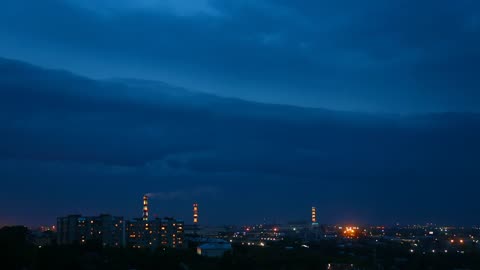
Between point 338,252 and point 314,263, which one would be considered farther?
point 338,252

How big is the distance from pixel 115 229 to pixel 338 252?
100ft

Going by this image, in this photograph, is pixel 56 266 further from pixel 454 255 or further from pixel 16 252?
pixel 454 255

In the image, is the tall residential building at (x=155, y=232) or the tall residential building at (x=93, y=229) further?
the tall residential building at (x=155, y=232)

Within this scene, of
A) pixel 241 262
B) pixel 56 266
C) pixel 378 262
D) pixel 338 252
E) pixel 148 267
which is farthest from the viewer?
pixel 338 252

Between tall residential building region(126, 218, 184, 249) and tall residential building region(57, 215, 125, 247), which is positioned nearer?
tall residential building region(57, 215, 125, 247)

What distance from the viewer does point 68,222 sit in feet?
266

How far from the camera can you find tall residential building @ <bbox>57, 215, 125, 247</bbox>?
7962cm

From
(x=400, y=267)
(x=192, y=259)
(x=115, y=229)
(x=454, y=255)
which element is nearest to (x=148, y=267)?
(x=192, y=259)

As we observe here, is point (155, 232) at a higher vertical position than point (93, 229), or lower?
lower

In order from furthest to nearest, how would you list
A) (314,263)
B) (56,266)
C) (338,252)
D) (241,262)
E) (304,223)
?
(304,223) → (338,252) → (314,263) → (241,262) → (56,266)

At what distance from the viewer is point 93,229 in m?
80.1

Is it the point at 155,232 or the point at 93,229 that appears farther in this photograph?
the point at 155,232

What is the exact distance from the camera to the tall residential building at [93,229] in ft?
261

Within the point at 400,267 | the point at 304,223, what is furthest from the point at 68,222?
the point at 304,223
